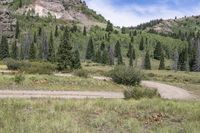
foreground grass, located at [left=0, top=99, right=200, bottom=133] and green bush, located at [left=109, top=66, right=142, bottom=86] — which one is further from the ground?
foreground grass, located at [left=0, top=99, right=200, bottom=133]

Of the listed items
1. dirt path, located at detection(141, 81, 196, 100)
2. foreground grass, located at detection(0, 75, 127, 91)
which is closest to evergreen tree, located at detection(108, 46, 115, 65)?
dirt path, located at detection(141, 81, 196, 100)

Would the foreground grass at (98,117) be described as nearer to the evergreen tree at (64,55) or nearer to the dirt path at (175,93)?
the dirt path at (175,93)

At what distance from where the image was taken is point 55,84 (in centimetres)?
3994

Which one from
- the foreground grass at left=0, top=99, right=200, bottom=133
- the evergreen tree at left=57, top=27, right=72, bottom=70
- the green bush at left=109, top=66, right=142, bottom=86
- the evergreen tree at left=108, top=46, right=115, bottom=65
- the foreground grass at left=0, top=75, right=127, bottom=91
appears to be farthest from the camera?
the evergreen tree at left=108, top=46, right=115, bottom=65

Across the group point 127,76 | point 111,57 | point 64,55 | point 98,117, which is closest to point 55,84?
point 127,76

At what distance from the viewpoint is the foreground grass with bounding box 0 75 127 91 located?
122 ft

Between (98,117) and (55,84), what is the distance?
2442 cm

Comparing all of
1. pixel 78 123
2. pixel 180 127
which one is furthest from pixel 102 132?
pixel 180 127

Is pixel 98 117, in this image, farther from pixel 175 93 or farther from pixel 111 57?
pixel 111 57

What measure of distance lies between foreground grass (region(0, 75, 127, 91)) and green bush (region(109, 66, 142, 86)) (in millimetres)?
3194

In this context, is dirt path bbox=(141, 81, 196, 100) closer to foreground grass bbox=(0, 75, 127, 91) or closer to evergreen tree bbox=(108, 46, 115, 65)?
foreground grass bbox=(0, 75, 127, 91)

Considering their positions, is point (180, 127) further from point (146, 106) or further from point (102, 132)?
point (146, 106)

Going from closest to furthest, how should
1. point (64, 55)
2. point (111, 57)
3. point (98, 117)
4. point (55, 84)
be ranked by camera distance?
point (98, 117) → point (55, 84) → point (64, 55) → point (111, 57)

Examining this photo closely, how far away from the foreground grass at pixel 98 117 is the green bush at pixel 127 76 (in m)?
27.0
